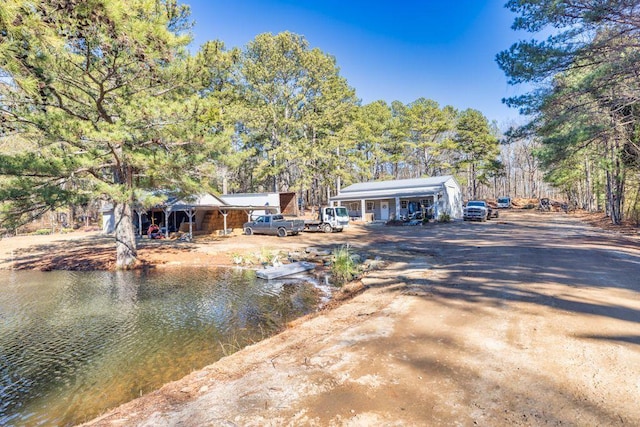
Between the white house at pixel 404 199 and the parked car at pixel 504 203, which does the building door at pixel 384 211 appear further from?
the parked car at pixel 504 203

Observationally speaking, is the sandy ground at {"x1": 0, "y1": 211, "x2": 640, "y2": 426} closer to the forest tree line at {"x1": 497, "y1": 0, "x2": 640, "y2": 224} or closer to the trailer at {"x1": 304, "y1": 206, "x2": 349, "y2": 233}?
the forest tree line at {"x1": 497, "y1": 0, "x2": 640, "y2": 224}

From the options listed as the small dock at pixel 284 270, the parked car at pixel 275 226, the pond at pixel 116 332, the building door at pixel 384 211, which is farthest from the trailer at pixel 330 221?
the pond at pixel 116 332

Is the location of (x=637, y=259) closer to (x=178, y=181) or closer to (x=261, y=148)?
(x=178, y=181)

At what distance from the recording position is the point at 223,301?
9023 millimetres

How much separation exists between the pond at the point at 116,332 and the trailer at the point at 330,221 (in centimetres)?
1128

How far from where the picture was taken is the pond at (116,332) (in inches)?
189

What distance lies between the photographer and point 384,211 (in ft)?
103

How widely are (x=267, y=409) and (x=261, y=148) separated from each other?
36.7 m

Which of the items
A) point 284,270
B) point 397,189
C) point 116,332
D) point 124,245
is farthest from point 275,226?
point 116,332

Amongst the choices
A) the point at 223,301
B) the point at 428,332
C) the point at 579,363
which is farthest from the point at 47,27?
the point at 579,363

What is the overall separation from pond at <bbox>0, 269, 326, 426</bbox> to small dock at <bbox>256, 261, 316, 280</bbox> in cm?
44

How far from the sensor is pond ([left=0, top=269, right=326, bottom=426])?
4.80 meters

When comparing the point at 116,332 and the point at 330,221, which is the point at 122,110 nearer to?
the point at 116,332

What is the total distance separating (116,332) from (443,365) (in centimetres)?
685
